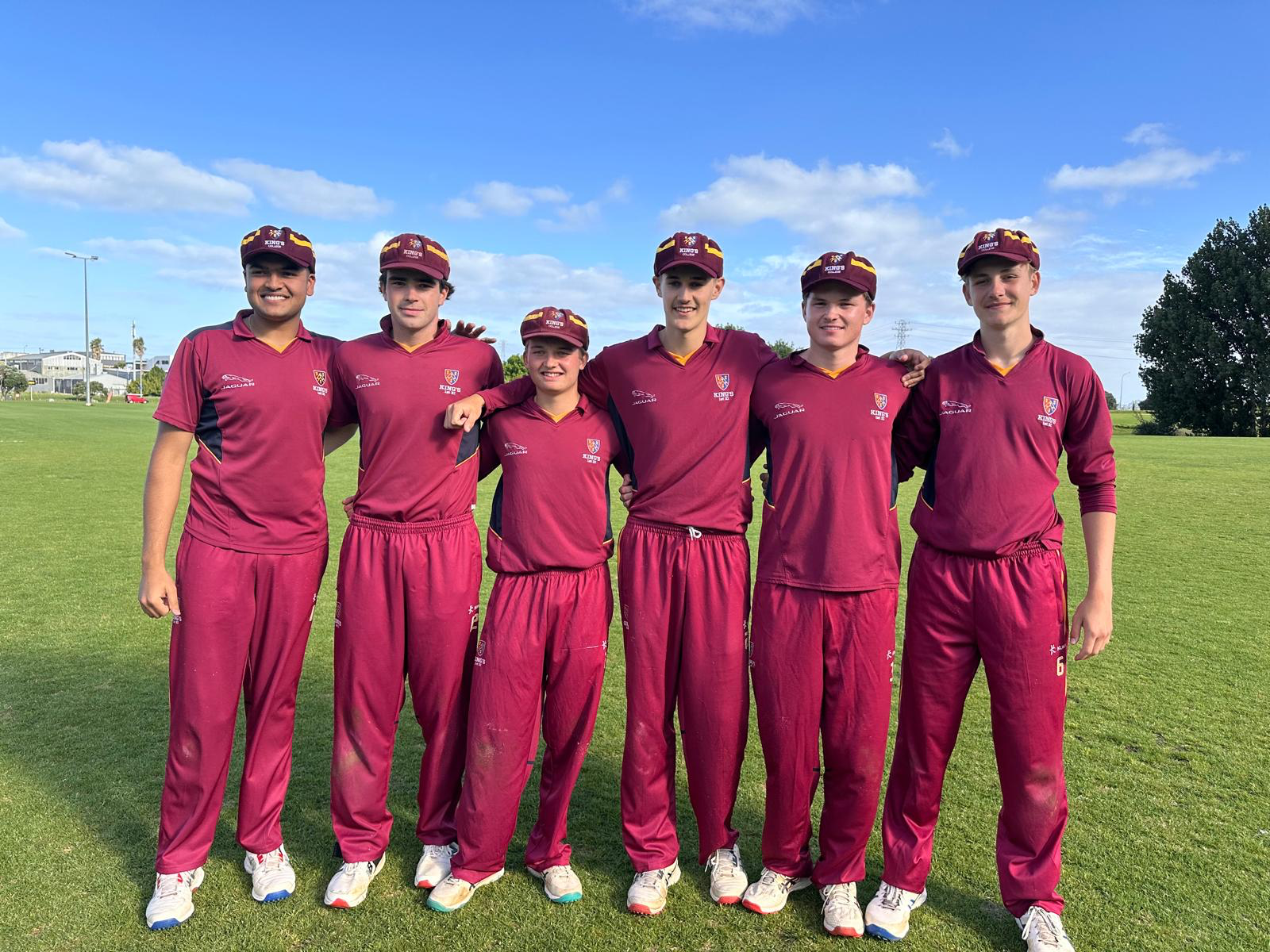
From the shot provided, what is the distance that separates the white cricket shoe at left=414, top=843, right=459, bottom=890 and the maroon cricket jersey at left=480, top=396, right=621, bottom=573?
4.03ft

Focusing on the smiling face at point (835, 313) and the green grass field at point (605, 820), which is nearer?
the green grass field at point (605, 820)

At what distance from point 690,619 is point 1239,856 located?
8.89ft

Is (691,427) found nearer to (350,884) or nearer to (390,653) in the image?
(390,653)

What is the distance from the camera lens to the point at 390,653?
352 centimetres

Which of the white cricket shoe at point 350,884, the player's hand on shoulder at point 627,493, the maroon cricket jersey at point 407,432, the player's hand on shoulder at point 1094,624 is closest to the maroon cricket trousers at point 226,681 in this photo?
the white cricket shoe at point 350,884

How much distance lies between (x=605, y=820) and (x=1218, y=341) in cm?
4835

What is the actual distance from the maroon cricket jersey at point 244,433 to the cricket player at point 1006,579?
261 cm

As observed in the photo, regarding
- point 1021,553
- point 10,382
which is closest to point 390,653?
point 1021,553

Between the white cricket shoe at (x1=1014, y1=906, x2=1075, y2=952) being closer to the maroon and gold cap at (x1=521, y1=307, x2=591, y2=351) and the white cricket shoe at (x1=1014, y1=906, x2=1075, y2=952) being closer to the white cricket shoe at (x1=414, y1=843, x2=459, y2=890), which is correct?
the white cricket shoe at (x1=414, y1=843, x2=459, y2=890)

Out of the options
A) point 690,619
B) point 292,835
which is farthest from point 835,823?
point 292,835

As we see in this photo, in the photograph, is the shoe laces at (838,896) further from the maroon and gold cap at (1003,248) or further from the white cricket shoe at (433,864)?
the maroon and gold cap at (1003,248)

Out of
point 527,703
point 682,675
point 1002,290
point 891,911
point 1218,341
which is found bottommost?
point 891,911

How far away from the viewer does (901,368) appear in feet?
11.6

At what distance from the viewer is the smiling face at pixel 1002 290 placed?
329cm
